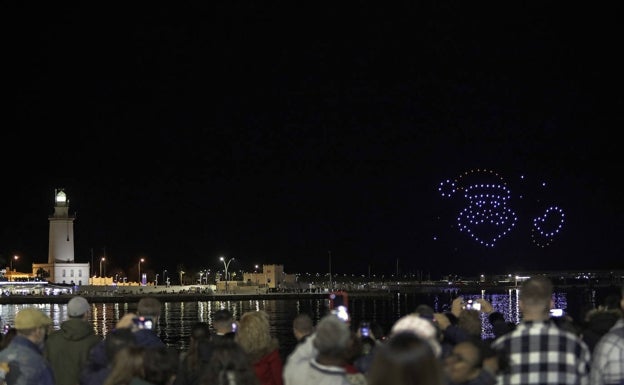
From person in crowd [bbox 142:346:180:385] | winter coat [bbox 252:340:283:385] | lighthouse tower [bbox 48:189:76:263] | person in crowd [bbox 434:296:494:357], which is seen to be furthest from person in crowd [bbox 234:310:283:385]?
lighthouse tower [bbox 48:189:76:263]

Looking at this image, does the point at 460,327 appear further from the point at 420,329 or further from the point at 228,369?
the point at 420,329

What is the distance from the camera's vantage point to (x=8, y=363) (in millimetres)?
9156

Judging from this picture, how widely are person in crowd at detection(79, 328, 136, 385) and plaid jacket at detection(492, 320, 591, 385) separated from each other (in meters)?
3.17

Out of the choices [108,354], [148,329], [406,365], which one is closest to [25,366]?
[108,354]

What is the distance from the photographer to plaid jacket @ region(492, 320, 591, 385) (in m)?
7.21

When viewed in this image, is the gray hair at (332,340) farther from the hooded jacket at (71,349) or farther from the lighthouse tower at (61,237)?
the lighthouse tower at (61,237)

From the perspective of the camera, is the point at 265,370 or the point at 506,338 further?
the point at 265,370

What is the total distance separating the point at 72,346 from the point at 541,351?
5.60 metres

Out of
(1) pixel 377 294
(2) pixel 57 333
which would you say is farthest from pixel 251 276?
(2) pixel 57 333

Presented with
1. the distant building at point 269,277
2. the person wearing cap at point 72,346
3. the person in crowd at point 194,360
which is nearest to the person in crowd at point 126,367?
the person in crowd at point 194,360

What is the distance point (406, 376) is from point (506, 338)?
3.16 meters

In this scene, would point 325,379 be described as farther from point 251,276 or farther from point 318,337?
point 251,276

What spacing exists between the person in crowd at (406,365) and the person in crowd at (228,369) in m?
3.18

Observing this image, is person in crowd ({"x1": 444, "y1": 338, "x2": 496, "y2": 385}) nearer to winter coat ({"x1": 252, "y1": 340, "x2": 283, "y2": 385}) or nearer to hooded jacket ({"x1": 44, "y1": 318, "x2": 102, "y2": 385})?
winter coat ({"x1": 252, "y1": 340, "x2": 283, "y2": 385})
